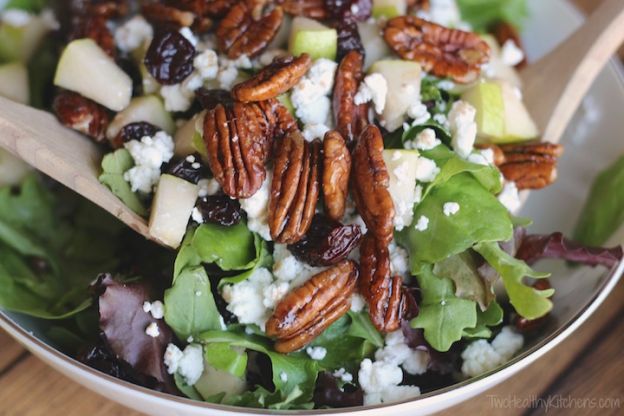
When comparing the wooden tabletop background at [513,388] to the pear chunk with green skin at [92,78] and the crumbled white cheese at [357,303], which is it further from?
the pear chunk with green skin at [92,78]

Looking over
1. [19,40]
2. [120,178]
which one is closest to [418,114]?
[120,178]

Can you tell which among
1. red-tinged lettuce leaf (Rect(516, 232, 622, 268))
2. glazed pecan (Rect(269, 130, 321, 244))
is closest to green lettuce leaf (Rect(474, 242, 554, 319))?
red-tinged lettuce leaf (Rect(516, 232, 622, 268))

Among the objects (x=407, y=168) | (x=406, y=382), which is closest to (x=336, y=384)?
(x=406, y=382)

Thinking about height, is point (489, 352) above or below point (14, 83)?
below

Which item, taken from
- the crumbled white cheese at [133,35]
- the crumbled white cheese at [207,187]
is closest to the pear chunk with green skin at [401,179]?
the crumbled white cheese at [207,187]

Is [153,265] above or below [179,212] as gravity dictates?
below

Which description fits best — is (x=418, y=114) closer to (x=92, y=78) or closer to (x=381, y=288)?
(x=381, y=288)

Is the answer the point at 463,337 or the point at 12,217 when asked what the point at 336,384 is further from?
the point at 12,217
